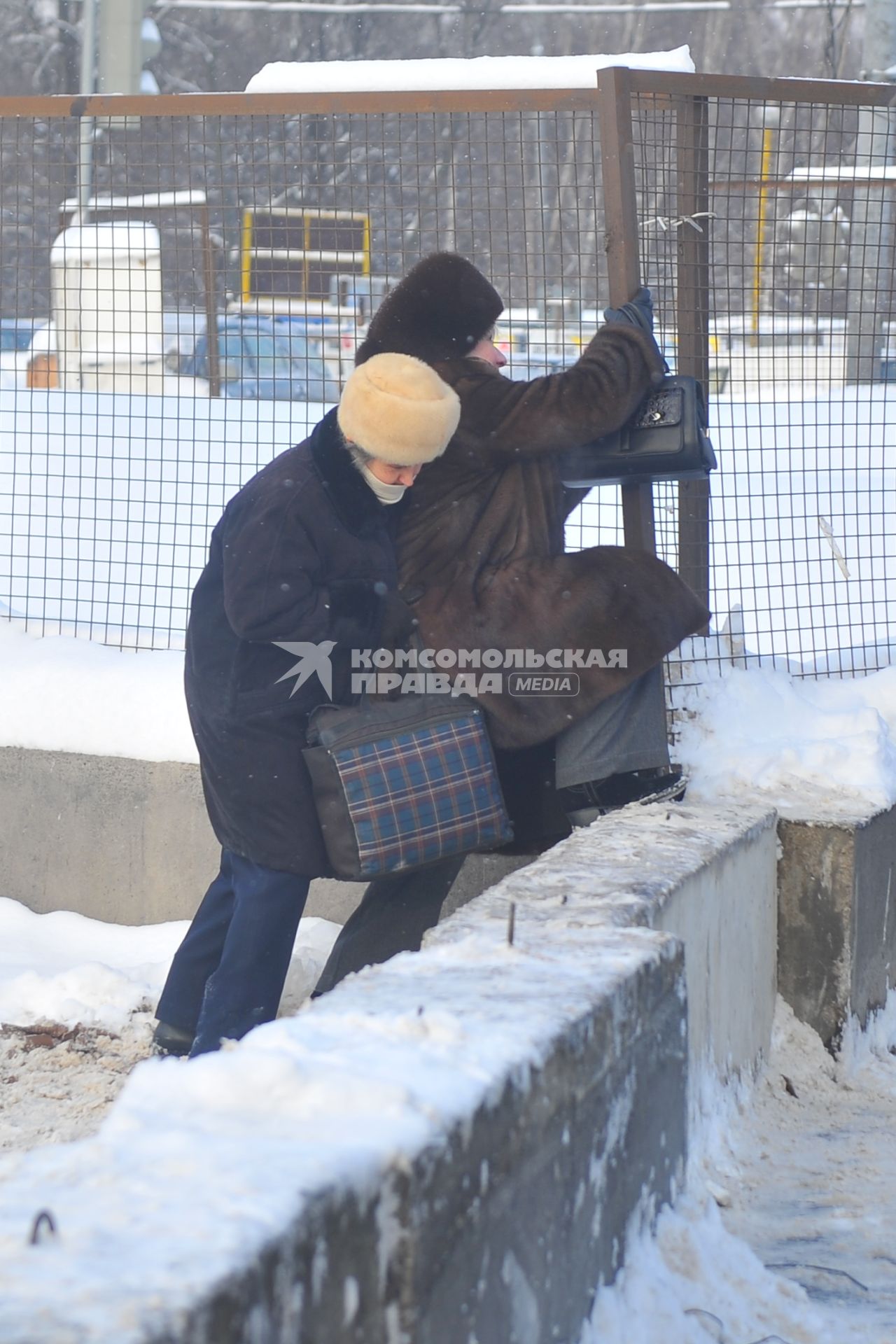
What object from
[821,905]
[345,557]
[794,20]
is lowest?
[821,905]

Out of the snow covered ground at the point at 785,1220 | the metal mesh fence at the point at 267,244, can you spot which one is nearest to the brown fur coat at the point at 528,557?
the metal mesh fence at the point at 267,244

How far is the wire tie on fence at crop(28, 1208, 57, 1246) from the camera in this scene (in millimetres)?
1201

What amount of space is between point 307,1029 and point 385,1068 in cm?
16

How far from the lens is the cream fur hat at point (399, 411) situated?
2967mm

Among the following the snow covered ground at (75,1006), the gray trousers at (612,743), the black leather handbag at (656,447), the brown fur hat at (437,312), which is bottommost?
the snow covered ground at (75,1006)

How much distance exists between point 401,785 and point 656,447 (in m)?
1.06

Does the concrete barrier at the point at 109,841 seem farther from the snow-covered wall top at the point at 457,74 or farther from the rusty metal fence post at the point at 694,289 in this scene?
the snow-covered wall top at the point at 457,74

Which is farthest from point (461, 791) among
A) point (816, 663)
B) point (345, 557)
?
point (816, 663)

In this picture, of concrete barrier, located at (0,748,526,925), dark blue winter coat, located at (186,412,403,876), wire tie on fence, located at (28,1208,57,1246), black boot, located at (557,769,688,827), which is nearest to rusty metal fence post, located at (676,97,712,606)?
black boot, located at (557,769,688,827)

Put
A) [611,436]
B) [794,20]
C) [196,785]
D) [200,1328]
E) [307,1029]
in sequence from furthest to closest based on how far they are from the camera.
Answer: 1. [794,20]
2. [196,785]
3. [611,436]
4. [307,1029]
5. [200,1328]

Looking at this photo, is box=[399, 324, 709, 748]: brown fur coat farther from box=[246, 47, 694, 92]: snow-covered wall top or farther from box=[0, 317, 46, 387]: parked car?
box=[0, 317, 46, 387]: parked car

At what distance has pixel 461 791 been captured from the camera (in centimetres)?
315

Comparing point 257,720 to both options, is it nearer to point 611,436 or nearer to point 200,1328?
point 611,436

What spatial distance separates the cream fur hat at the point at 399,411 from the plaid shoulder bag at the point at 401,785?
1.90 feet
